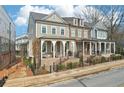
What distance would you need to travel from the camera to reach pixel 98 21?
82.6ft

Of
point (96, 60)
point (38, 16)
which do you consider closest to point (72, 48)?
point (96, 60)

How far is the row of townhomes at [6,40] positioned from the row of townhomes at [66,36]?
310cm

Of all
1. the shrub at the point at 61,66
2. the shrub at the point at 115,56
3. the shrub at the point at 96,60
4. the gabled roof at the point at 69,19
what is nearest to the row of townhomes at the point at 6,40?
the shrub at the point at 61,66

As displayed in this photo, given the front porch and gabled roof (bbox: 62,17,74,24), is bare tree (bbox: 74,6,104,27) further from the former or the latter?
the front porch

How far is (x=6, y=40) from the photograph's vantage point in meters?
15.0

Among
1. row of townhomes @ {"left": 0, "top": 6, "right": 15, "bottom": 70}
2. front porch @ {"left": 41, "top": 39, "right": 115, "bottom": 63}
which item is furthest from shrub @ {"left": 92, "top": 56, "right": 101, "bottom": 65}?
row of townhomes @ {"left": 0, "top": 6, "right": 15, "bottom": 70}

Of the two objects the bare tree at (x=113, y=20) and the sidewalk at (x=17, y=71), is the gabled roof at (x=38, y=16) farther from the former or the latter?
the bare tree at (x=113, y=20)

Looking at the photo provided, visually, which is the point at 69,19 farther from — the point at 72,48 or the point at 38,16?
the point at 38,16

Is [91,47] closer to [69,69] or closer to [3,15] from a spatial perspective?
[69,69]

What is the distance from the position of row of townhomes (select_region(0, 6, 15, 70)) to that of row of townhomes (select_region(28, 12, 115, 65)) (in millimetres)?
3101

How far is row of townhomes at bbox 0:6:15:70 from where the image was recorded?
14133 millimetres

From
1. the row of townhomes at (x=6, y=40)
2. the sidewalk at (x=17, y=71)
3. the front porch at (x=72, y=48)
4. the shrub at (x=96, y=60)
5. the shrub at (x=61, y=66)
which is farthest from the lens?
the shrub at (x=96, y=60)

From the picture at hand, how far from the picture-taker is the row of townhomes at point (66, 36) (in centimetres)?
2186

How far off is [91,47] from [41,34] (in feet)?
19.6
